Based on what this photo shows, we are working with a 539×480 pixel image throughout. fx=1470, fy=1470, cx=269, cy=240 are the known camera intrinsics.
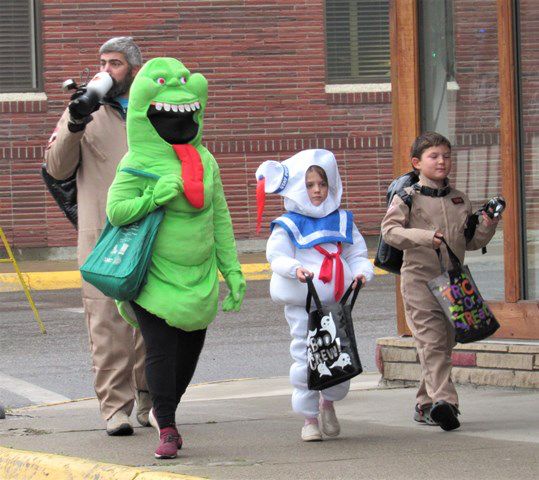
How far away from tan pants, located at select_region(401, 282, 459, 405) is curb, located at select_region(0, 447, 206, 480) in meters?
1.85

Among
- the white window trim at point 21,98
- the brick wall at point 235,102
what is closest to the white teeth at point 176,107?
the brick wall at point 235,102

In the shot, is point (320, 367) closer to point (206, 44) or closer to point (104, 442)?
point (104, 442)

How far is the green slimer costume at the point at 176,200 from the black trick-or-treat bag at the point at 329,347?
0.40 metres

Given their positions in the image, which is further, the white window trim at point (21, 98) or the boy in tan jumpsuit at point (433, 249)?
the white window trim at point (21, 98)

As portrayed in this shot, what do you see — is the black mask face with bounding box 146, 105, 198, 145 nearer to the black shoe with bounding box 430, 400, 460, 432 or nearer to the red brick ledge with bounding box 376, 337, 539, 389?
the black shoe with bounding box 430, 400, 460, 432

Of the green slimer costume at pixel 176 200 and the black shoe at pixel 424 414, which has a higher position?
the green slimer costume at pixel 176 200

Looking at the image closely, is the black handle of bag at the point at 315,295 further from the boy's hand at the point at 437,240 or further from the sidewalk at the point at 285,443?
the sidewalk at the point at 285,443

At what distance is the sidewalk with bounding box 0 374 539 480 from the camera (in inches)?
255

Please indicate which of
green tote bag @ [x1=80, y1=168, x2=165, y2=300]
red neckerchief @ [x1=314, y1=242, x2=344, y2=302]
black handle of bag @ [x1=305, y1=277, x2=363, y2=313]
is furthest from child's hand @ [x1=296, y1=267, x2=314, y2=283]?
green tote bag @ [x1=80, y1=168, x2=165, y2=300]

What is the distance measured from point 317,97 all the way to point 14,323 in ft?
28.6

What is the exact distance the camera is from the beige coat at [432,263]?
25.0ft

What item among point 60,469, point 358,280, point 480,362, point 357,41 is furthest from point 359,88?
point 60,469

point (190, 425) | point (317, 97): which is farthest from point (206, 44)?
point (190, 425)

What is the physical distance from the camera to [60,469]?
22.1 feet
